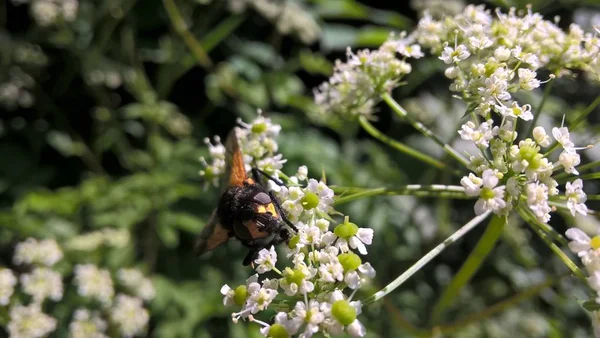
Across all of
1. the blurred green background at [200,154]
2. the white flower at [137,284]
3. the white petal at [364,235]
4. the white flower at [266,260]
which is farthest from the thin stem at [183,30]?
the white petal at [364,235]

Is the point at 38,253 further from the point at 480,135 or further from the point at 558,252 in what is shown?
the point at 558,252

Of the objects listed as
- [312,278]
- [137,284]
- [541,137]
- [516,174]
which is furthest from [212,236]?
[137,284]

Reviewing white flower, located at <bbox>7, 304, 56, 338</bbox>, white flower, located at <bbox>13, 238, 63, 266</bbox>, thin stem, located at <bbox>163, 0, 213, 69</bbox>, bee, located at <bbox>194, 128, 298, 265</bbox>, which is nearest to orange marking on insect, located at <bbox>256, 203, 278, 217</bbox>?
bee, located at <bbox>194, 128, 298, 265</bbox>

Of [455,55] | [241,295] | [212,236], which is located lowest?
[212,236]

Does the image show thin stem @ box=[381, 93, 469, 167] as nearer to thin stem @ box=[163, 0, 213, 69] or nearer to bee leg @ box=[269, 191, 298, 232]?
bee leg @ box=[269, 191, 298, 232]

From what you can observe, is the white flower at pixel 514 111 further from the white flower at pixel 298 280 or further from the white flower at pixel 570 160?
the white flower at pixel 298 280

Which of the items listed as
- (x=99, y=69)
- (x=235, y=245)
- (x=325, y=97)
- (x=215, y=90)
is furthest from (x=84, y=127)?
(x=325, y=97)
